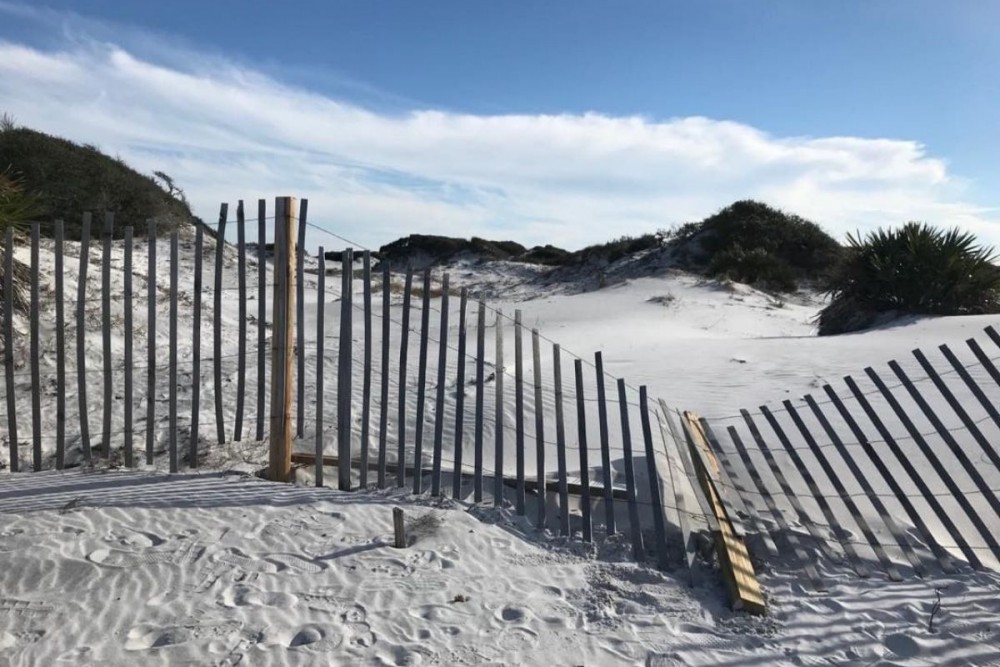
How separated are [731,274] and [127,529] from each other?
65.0 ft

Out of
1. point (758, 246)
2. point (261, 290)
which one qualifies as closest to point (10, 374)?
point (261, 290)

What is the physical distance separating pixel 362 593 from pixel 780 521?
2.58 meters

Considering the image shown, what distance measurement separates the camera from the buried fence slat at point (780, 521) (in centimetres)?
414

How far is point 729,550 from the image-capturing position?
13.7ft

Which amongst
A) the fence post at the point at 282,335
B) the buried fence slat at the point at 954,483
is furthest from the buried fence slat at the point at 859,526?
the fence post at the point at 282,335

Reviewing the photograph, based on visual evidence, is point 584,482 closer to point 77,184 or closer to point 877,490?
point 877,490

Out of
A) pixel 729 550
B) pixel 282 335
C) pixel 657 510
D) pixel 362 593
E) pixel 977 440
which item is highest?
pixel 282 335

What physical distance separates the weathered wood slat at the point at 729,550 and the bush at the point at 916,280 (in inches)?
320

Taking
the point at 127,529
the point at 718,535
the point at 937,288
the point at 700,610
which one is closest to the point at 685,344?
the point at 937,288

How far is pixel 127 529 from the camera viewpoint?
4.25m

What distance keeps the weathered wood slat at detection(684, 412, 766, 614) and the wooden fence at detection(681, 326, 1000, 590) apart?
0.33 feet

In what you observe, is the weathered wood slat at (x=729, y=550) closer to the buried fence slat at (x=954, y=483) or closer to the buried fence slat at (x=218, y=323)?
the buried fence slat at (x=954, y=483)

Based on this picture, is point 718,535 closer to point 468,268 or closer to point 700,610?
point 700,610

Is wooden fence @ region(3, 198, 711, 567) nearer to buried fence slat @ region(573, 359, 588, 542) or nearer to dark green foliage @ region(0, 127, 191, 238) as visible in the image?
buried fence slat @ region(573, 359, 588, 542)
